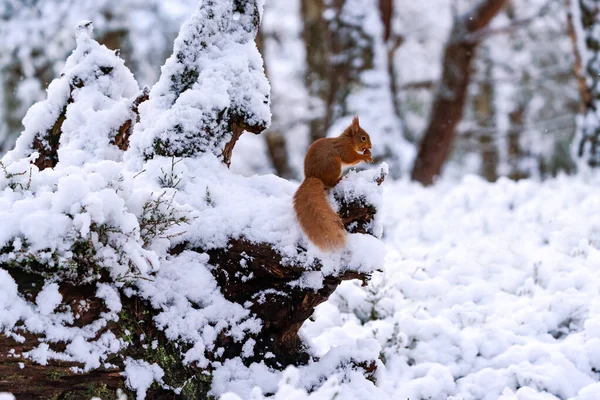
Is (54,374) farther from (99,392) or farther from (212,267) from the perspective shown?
(212,267)

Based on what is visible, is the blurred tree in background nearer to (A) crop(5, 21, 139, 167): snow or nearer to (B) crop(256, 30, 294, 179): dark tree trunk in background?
(B) crop(256, 30, 294, 179): dark tree trunk in background

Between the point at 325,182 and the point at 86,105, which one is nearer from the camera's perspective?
the point at 325,182

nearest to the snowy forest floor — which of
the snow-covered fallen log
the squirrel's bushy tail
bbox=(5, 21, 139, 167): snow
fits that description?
the snow-covered fallen log

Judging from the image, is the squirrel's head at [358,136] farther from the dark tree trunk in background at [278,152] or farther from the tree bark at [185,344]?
the dark tree trunk in background at [278,152]

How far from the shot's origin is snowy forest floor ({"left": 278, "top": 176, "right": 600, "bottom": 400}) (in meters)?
3.01

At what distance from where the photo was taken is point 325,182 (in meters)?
3.03

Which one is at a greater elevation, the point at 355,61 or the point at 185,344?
the point at 355,61

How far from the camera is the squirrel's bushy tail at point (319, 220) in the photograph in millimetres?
2523

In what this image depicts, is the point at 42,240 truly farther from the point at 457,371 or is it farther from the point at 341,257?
the point at 457,371

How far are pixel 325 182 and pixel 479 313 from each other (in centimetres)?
134

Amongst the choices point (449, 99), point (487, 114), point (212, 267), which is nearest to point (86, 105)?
point (212, 267)

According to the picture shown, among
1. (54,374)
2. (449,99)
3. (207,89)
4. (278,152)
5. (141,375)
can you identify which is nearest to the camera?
(54,374)

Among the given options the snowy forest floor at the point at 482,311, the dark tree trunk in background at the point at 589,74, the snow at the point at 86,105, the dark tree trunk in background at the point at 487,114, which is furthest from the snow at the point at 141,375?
the dark tree trunk in background at the point at 487,114

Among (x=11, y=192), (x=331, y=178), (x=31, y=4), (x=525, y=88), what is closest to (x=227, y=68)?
(x=331, y=178)
